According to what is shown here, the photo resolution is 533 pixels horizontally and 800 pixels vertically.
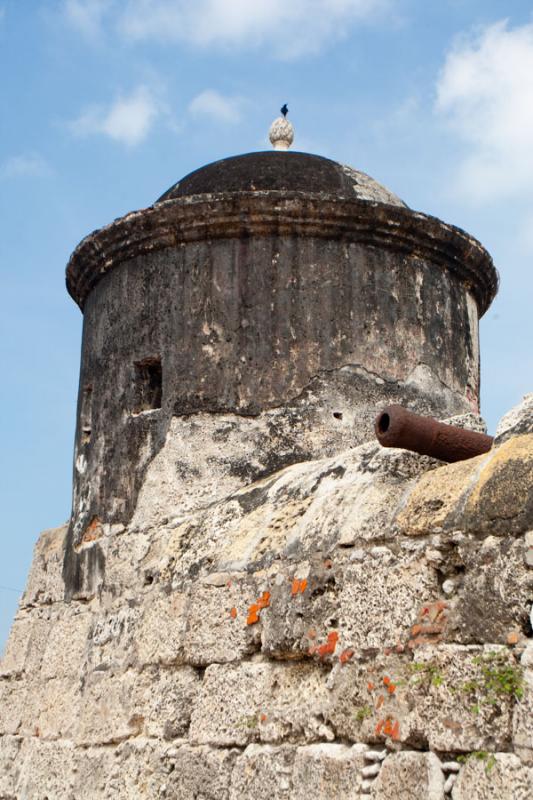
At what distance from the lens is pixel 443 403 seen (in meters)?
5.51

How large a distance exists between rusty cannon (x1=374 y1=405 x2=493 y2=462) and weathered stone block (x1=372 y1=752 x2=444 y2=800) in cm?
98

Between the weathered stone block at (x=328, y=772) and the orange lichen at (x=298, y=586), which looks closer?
the weathered stone block at (x=328, y=772)

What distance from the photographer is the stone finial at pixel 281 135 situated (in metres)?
6.37

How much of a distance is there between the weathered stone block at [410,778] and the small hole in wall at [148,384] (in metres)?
2.84

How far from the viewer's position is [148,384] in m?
5.52

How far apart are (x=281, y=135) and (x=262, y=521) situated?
9.86 ft

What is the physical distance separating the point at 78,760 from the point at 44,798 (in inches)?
15.1

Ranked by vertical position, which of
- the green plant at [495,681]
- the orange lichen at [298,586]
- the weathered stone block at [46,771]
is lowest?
the weathered stone block at [46,771]

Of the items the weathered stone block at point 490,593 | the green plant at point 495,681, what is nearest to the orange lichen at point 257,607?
the weathered stone block at point 490,593

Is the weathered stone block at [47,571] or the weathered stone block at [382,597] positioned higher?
the weathered stone block at [47,571]

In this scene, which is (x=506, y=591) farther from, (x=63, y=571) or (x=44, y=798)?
(x=63, y=571)

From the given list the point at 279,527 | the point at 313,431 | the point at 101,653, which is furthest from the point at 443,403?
the point at 101,653

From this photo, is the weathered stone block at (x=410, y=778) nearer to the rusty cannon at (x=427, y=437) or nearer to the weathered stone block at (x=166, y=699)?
the rusty cannon at (x=427, y=437)

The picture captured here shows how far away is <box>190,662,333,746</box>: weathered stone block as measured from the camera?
11.1ft
